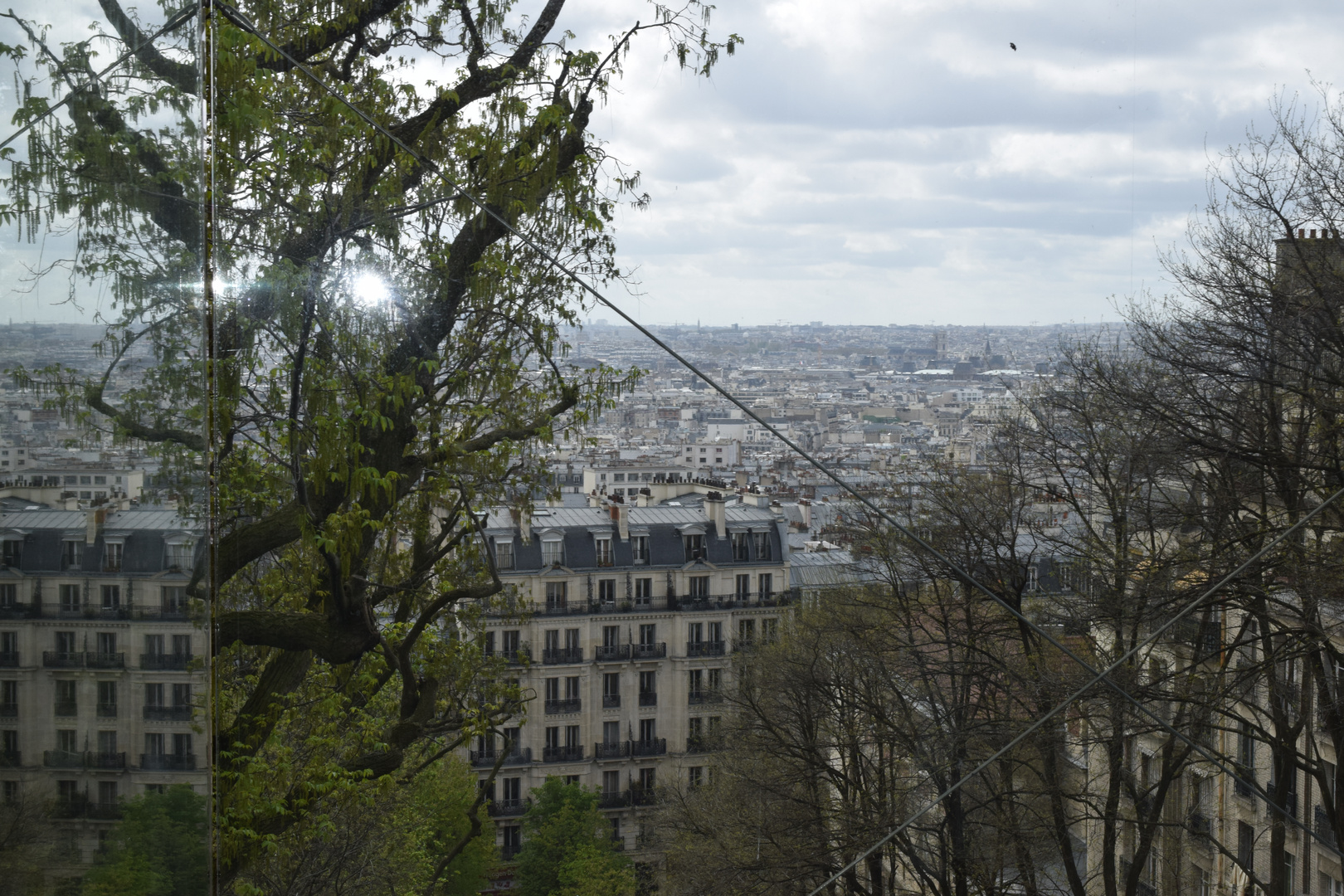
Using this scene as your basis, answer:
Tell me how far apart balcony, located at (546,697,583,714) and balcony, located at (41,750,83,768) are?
10.8 feet

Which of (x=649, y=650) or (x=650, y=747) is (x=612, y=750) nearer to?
(x=650, y=747)

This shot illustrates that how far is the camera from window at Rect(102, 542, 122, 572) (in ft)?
3.87

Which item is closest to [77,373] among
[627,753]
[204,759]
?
[204,759]

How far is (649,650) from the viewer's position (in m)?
4.73

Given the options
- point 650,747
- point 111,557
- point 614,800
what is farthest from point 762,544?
point 111,557

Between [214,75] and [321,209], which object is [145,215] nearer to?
A: [214,75]

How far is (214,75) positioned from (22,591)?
4.65ft

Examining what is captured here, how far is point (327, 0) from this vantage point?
259 centimetres

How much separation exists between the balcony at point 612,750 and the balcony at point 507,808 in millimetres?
442

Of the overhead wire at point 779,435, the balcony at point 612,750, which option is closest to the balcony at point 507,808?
the balcony at point 612,750

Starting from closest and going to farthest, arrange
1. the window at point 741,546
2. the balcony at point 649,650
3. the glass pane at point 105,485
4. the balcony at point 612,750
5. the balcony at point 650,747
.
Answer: the glass pane at point 105,485 → the balcony at point 612,750 → the balcony at point 649,650 → the balcony at point 650,747 → the window at point 741,546

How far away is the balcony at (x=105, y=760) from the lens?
3.66ft

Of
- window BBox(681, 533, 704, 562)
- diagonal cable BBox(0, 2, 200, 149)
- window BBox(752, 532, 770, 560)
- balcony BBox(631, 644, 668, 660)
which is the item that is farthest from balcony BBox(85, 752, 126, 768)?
window BBox(681, 533, 704, 562)

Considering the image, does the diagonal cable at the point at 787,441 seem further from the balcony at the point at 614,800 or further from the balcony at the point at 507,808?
the balcony at the point at 507,808
